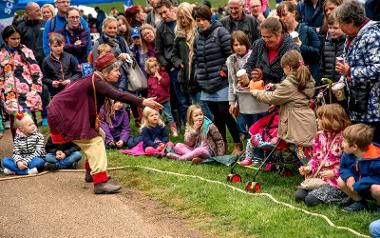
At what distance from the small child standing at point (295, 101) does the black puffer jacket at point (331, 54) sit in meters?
0.92

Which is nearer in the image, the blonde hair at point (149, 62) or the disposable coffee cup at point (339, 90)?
the disposable coffee cup at point (339, 90)

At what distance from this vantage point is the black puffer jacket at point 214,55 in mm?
9586

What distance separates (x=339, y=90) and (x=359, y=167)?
86 centimetres

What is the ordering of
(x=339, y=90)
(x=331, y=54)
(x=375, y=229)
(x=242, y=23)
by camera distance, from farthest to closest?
1. (x=242, y=23)
2. (x=331, y=54)
3. (x=339, y=90)
4. (x=375, y=229)

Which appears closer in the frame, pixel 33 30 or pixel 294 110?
pixel 294 110

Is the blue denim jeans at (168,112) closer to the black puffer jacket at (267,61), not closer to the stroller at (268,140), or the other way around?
the black puffer jacket at (267,61)

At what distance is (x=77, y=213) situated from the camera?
7355 mm

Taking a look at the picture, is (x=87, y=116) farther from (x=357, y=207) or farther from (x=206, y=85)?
(x=357, y=207)

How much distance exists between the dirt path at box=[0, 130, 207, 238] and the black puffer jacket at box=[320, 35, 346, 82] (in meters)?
2.74

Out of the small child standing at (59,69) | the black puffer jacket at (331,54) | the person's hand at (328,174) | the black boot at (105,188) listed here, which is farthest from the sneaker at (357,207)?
the small child standing at (59,69)

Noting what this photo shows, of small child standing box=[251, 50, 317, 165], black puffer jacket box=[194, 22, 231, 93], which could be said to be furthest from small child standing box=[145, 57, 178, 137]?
small child standing box=[251, 50, 317, 165]

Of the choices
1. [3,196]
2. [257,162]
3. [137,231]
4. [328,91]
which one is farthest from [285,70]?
[3,196]

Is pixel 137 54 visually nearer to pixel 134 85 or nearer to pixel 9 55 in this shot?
pixel 134 85

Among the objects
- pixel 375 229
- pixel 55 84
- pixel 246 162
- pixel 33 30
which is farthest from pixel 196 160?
pixel 33 30
